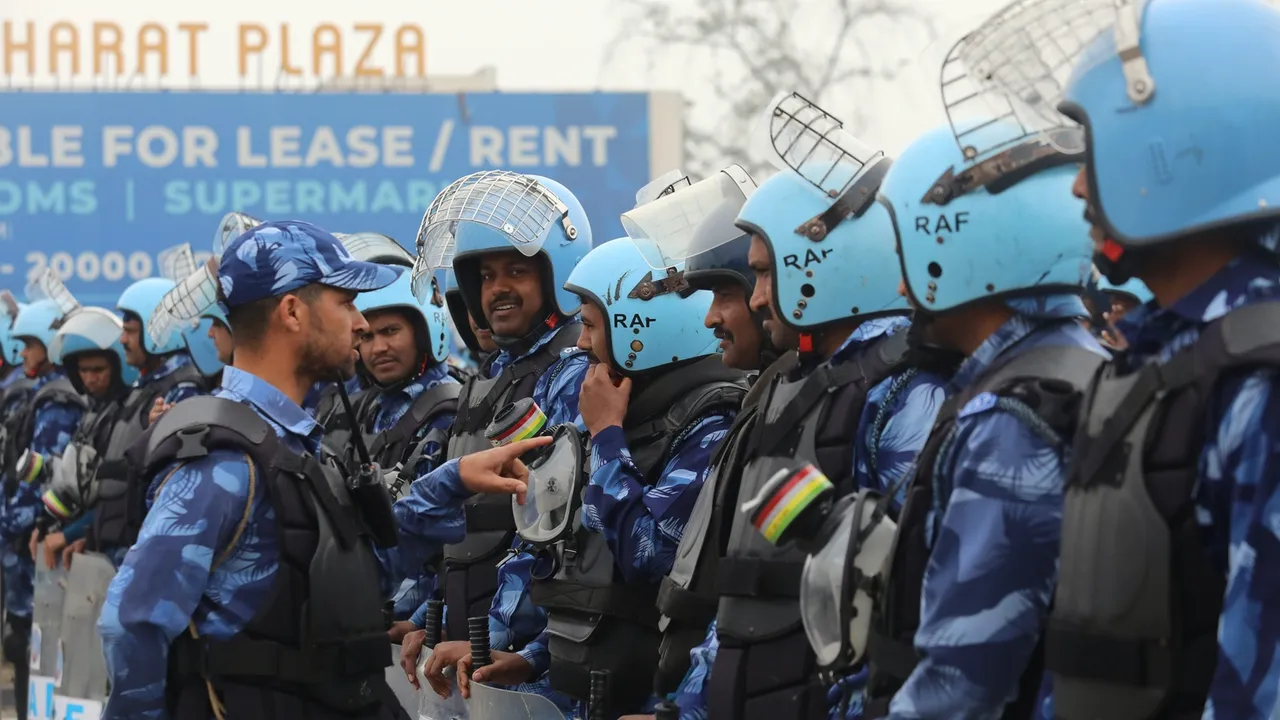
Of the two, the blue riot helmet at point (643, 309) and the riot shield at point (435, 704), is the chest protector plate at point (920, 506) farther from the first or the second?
the riot shield at point (435, 704)

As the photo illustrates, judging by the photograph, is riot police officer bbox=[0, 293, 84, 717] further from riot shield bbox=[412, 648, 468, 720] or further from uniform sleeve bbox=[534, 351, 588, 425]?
uniform sleeve bbox=[534, 351, 588, 425]

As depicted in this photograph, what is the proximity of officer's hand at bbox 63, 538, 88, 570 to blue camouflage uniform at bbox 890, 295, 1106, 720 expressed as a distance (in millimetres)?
8329

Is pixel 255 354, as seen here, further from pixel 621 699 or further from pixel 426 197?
pixel 426 197

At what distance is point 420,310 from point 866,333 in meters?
4.16

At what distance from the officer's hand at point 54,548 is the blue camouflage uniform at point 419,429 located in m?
3.56

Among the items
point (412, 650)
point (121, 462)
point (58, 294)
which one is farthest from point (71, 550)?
point (412, 650)

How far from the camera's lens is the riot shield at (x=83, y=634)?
28.1 feet

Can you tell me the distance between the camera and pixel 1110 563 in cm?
266

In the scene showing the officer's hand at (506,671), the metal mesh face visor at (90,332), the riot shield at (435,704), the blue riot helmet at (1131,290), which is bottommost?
the riot shield at (435,704)

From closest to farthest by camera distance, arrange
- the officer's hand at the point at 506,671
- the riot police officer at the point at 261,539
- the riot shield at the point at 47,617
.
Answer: the riot police officer at the point at 261,539, the officer's hand at the point at 506,671, the riot shield at the point at 47,617

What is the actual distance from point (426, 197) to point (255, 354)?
27.9m

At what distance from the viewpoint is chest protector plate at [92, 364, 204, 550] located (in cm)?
898

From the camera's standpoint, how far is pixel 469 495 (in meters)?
5.12

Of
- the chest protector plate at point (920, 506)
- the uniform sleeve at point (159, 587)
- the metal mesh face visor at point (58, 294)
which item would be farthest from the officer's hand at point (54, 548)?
the chest protector plate at point (920, 506)
